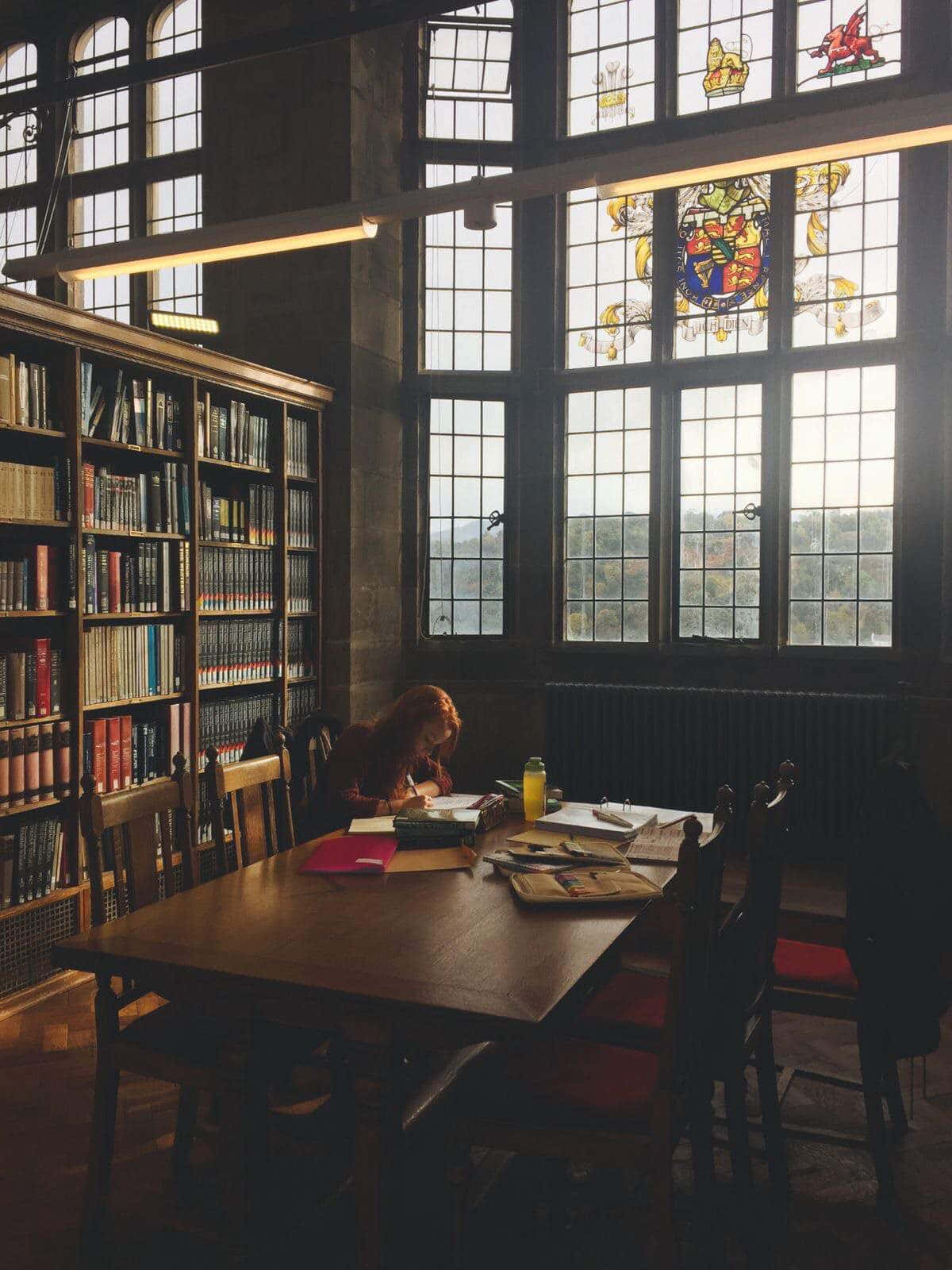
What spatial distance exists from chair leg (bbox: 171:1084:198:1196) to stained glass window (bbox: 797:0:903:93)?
6.13 metres

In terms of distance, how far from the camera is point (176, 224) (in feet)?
23.2

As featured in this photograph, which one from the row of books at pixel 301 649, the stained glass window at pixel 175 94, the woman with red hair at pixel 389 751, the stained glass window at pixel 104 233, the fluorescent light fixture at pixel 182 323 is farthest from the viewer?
the stained glass window at pixel 104 233

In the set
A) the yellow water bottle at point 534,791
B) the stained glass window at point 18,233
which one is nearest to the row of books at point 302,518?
the yellow water bottle at point 534,791

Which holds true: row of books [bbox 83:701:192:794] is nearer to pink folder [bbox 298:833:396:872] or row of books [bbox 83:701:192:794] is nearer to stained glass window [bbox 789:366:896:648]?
pink folder [bbox 298:833:396:872]

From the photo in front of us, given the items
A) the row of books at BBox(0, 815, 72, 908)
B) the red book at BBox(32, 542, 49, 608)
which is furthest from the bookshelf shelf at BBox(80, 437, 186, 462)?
the row of books at BBox(0, 815, 72, 908)

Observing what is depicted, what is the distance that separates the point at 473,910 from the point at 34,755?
2499 mm

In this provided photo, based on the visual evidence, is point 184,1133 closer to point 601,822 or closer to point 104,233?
point 601,822

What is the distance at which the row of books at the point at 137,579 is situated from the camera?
452cm

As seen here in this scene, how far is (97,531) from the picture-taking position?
14.7 ft

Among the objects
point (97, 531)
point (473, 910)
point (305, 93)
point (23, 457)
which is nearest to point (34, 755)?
point (97, 531)

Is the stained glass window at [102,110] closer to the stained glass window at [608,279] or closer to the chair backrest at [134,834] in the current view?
the stained glass window at [608,279]

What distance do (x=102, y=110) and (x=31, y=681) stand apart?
513 cm

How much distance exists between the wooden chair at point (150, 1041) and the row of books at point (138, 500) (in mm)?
1981

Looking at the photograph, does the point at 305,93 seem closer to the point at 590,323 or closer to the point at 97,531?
the point at 590,323
